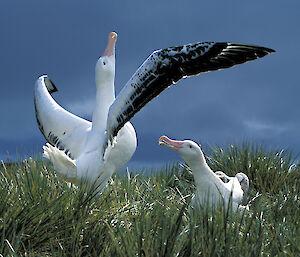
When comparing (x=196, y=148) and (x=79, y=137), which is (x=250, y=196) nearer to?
(x=196, y=148)

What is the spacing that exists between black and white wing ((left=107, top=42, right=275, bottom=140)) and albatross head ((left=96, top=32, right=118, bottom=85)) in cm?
131

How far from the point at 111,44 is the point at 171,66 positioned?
2.33 m

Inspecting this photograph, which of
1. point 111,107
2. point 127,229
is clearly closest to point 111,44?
point 111,107

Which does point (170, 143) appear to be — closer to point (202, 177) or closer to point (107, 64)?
point (202, 177)

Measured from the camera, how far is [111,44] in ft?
19.7

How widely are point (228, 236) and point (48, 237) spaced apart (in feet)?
4.72

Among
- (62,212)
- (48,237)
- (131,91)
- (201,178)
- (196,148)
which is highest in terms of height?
(131,91)

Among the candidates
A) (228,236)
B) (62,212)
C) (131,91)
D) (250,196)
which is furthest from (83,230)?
(250,196)

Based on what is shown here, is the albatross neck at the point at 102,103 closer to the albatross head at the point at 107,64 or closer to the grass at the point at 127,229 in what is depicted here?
the albatross head at the point at 107,64

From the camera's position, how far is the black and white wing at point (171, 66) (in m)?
3.59

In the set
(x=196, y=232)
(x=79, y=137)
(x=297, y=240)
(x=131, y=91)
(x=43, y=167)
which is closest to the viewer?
(x=196, y=232)

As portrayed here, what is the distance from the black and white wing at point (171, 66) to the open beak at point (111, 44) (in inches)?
63.7

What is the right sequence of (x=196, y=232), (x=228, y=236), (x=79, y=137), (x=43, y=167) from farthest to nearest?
(x=43, y=167), (x=79, y=137), (x=196, y=232), (x=228, y=236)

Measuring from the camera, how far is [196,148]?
15.1ft
